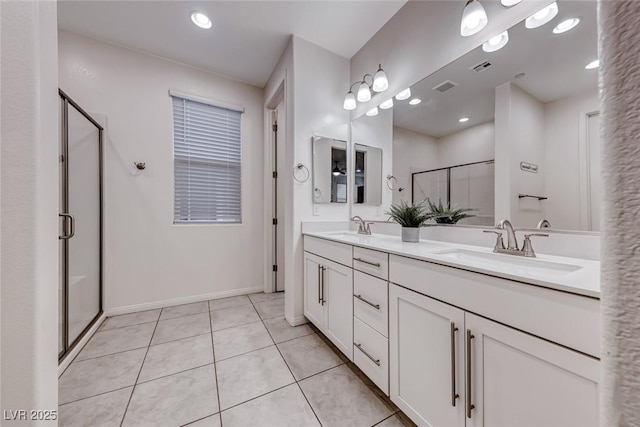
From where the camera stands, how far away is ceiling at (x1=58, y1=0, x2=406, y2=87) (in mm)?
1856

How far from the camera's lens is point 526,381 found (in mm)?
735

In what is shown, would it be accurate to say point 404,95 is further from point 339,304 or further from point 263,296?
point 263,296

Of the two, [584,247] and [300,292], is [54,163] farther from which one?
[584,247]

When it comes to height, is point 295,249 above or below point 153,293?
above

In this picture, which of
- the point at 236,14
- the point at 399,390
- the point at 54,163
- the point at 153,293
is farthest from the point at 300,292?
the point at 236,14

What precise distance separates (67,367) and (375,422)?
6.40ft

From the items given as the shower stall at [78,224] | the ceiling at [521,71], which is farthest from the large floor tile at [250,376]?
Result: the ceiling at [521,71]

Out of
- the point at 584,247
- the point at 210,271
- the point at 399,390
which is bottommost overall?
the point at 399,390

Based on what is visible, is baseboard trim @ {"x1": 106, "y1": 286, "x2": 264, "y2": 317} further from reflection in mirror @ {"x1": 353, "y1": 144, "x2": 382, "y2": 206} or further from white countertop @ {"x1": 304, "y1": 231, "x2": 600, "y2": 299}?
white countertop @ {"x1": 304, "y1": 231, "x2": 600, "y2": 299}

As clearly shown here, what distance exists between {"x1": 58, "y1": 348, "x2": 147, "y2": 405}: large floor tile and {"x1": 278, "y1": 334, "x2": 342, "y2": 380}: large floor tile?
94 centimetres

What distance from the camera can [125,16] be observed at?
6.42 feet

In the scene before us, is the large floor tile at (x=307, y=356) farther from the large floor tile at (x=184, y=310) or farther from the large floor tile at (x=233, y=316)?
the large floor tile at (x=184, y=310)

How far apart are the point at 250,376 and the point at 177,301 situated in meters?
1.52

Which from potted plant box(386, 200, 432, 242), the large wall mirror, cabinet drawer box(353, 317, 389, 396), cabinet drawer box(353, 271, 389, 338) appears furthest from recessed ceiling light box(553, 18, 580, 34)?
cabinet drawer box(353, 317, 389, 396)
